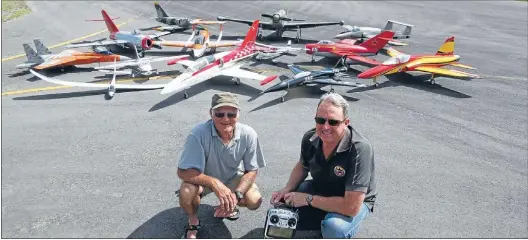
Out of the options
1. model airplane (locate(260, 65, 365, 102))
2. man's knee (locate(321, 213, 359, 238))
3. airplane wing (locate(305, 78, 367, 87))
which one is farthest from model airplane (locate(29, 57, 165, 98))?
man's knee (locate(321, 213, 359, 238))

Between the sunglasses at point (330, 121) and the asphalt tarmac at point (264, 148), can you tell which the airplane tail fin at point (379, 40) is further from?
the sunglasses at point (330, 121)

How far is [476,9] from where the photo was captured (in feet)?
110

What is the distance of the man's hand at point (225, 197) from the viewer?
20.1 feet

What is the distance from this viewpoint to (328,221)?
5.67m

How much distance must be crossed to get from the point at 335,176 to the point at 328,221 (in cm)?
63

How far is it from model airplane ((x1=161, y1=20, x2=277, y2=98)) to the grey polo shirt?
24.4 feet

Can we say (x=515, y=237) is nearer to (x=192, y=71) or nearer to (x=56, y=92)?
(x=192, y=71)

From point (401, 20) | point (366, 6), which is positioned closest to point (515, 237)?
point (401, 20)

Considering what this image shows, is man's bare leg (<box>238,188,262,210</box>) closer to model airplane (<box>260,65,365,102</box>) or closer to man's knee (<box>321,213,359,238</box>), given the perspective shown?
man's knee (<box>321,213,359,238</box>)

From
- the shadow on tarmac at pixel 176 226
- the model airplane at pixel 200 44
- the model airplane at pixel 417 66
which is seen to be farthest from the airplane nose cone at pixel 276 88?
the shadow on tarmac at pixel 176 226

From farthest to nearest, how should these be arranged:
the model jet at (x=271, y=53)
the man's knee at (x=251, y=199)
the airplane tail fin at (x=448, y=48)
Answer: the model jet at (x=271, y=53)
the airplane tail fin at (x=448, y=48)
the man's knee at (x=251, y=199)

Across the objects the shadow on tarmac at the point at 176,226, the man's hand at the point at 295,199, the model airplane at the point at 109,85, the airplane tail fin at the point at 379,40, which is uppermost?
the airplane tail fin at the point at 379,40

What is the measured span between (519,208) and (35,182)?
10.4 meters

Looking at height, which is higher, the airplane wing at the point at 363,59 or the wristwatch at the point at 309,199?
the airplane wing at the point at 363,59
